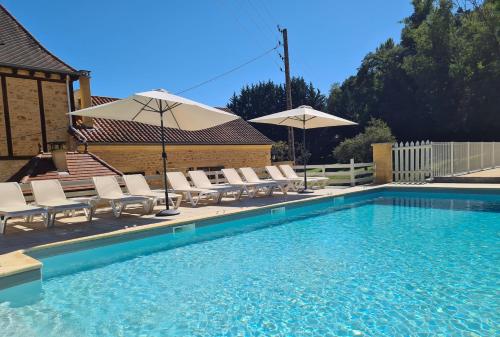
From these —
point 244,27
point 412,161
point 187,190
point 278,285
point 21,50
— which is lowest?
point 278,285

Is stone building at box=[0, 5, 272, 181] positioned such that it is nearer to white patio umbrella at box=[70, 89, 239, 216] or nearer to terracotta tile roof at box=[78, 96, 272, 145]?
terracotta tile roof at box=[78, 96, 272, 145]

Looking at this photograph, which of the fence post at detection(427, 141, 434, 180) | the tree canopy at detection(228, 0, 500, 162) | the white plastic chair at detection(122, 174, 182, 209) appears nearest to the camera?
the white plastic chair at detection(122, 174, 182, 209)

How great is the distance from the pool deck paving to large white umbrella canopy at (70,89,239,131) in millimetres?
2179

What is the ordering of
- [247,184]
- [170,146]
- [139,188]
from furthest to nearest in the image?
1. [170,146]
2. [247,184]
3. [139,188]

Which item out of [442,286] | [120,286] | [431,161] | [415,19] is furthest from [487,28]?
[120,286]

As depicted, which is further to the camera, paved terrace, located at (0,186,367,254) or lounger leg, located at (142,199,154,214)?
lounger leg, located at (142,199,154,214)

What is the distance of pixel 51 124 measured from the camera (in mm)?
13258

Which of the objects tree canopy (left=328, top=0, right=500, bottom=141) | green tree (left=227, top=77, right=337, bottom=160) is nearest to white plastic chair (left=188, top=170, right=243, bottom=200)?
tree canopy (left=328, top=0, right=500, bottom=141)

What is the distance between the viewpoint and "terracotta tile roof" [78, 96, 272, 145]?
1494 centimetres

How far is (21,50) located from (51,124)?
112 inches

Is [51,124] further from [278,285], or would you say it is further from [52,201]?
[278,285]

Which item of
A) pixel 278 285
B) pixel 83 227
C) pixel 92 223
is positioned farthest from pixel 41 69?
pixel 278 285

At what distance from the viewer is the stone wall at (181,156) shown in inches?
590

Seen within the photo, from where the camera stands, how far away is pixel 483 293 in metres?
3.90
